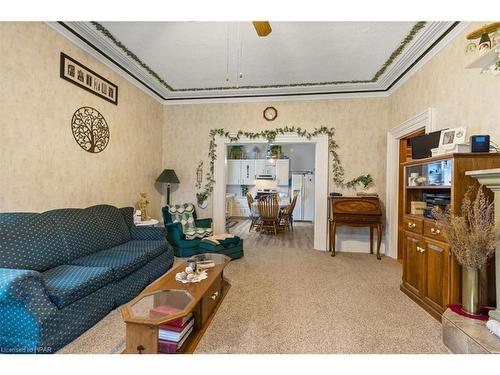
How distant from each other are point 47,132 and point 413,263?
162 inches

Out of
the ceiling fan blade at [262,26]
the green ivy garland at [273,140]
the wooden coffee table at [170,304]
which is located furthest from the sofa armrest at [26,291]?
the green ivy garland at [273,140]

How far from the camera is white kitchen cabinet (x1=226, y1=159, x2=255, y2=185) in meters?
9.20

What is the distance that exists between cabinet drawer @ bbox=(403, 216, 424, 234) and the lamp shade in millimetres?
3756

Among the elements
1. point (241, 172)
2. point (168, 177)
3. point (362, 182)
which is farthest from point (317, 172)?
point (241, 172)

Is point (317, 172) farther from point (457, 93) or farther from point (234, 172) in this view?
point (234, 172)

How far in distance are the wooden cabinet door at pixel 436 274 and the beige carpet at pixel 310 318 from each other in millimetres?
171

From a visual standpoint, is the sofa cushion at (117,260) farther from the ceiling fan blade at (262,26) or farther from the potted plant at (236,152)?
the potted plant at (236,152)

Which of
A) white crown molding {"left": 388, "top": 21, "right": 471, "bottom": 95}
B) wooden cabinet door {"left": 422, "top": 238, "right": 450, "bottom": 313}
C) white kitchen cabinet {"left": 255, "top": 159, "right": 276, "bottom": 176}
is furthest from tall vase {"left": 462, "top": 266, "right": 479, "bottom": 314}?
white kitchen cabinet {"left": 255, "top": 159, "right": 276, "bottom": 176}

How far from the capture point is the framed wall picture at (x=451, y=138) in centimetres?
225

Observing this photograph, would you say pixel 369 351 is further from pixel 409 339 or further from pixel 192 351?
pixel 192 351

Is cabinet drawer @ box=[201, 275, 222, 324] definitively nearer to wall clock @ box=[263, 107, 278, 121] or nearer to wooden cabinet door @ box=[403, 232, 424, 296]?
wooden cabinet door @ box=[403, 232, 424, 296]

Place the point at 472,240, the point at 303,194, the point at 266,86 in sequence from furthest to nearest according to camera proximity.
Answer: the point at 303,194
the point at 266,86
the point at 472,240

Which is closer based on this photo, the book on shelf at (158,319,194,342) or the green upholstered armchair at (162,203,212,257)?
the book on shelf at (158,319,194,342)

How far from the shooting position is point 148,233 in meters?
3.40
